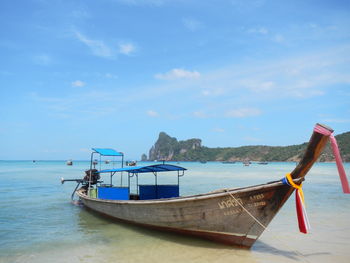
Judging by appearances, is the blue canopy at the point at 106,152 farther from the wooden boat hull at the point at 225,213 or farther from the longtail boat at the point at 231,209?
the wooden boat hull at the point at 225,213

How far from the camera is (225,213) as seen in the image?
7828mm

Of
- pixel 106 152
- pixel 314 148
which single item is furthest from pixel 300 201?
pixel 106 152

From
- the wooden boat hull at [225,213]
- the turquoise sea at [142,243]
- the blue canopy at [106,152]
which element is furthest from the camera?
the blue canopy at [106,152]

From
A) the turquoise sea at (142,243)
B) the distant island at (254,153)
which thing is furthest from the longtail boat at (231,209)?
the distant island at (254,153)

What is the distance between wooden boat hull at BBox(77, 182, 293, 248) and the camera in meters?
7.48

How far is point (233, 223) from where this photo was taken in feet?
25.8

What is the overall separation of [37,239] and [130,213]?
3127 millimetres

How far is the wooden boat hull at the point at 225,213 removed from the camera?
7.48 meters

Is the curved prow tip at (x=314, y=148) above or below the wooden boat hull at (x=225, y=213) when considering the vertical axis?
above

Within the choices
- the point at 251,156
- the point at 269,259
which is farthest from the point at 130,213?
the point at 251,156

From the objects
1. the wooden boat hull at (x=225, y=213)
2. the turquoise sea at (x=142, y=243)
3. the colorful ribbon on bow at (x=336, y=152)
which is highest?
the colorful ribbon on bow at (x=336, y=152)

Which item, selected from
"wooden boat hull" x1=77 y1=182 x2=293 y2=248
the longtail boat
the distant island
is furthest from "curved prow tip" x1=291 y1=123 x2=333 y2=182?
the distant island

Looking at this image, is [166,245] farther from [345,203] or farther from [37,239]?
[345,203]

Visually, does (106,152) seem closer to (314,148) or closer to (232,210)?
(232,210)
